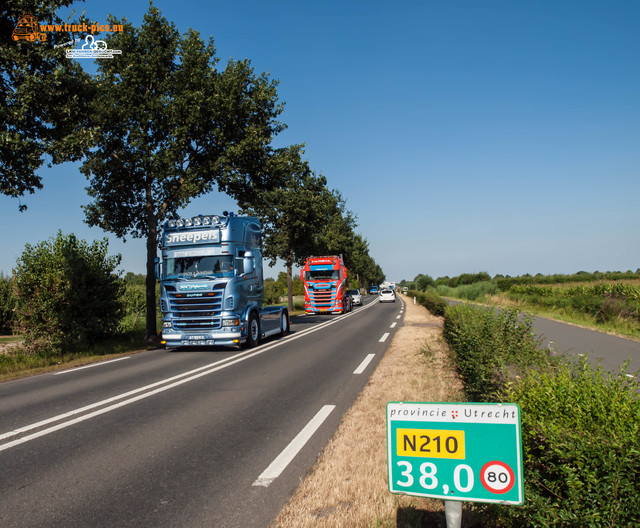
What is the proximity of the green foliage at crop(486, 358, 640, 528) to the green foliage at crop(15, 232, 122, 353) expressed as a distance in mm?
13741

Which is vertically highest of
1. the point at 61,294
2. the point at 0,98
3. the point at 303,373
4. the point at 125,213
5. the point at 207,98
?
the point at 207,98

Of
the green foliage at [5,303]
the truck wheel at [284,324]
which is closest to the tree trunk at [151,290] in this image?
the truck wheel at [284,324]

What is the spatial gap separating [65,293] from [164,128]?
7.03m

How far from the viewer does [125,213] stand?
18.1 metres

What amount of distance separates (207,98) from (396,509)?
16.1 meters

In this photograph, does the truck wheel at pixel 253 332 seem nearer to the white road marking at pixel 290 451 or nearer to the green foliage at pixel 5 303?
the white road marking at pixel 290 451

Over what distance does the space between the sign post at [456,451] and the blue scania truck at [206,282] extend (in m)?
11.2

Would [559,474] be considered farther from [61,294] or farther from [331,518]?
[61,294]

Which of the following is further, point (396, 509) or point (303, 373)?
point (303, 373)

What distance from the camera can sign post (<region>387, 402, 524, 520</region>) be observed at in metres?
2.04

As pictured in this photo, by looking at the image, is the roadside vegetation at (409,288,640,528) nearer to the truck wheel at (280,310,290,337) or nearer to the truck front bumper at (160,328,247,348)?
the truck front bumper at (160,328,247,348)

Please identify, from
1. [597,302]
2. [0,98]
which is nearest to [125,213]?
[0,98]

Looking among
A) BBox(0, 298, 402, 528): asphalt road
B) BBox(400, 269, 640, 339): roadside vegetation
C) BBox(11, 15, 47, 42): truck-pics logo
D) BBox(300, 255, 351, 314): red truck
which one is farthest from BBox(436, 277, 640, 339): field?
BBox(11, 15, 47, 42): truck-pics logo

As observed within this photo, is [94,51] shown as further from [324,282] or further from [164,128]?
[324,282]
